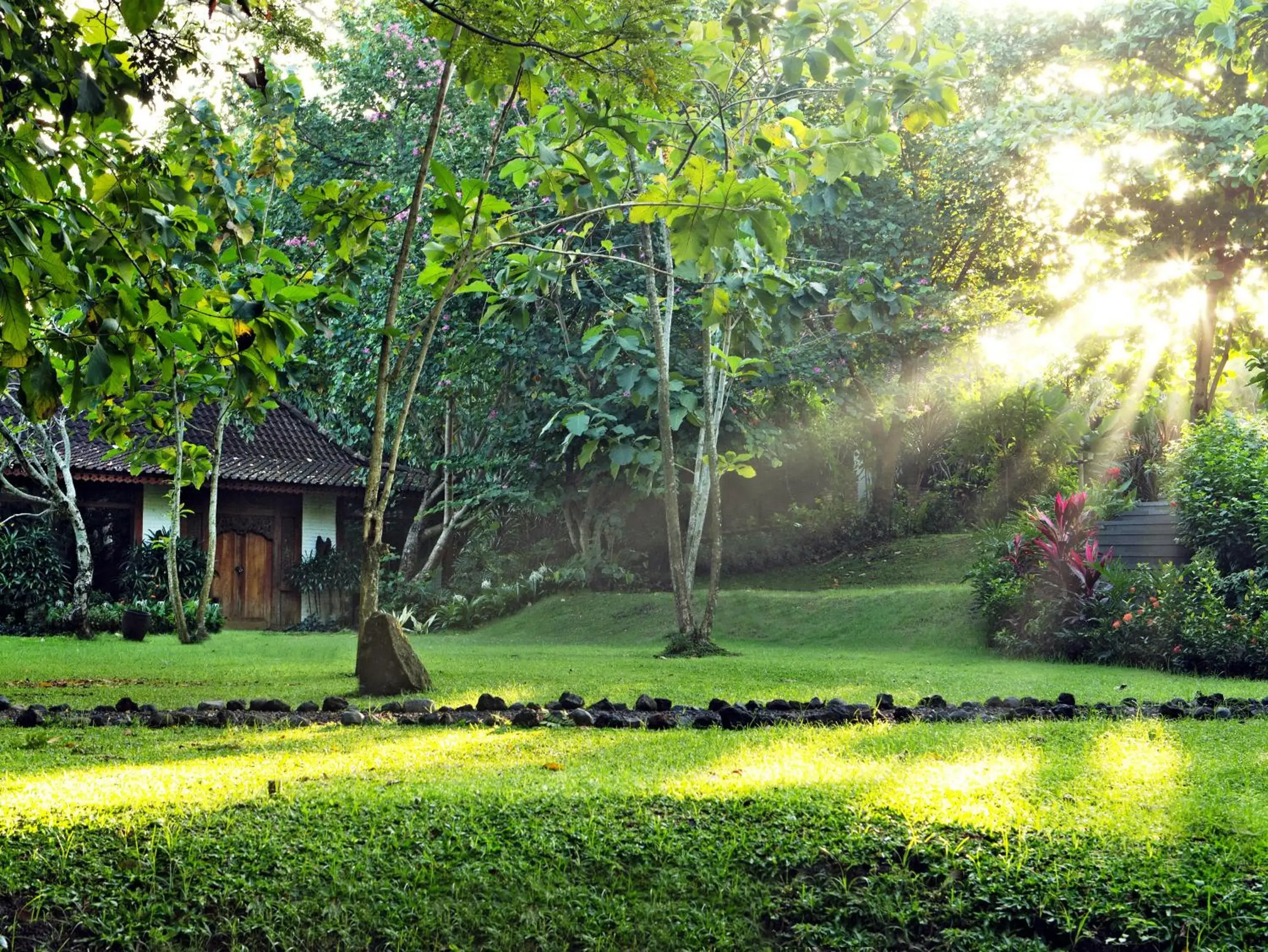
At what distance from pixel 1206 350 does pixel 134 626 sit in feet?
50.9

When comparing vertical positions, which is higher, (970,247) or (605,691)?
(970,247)

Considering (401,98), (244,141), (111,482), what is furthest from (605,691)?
(244,141)

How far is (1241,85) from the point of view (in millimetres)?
16141

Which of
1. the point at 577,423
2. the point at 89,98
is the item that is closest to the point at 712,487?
the point at 577,423

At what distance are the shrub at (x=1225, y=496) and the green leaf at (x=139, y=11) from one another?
9.45 m

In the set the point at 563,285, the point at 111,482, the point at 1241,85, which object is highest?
the point at 1241,85

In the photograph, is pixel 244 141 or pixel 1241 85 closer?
pixel 1241 85

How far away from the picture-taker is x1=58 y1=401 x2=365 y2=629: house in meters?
17.1

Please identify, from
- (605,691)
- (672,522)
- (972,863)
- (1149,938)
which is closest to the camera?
(1149,938)

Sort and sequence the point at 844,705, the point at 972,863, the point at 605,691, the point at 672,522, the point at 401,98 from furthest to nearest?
the point at 401,98
the point at 672,522
the point at 605,691
the point at 844,705
the point at 972,863

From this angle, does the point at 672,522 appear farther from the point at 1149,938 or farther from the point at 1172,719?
the point at 1149,938

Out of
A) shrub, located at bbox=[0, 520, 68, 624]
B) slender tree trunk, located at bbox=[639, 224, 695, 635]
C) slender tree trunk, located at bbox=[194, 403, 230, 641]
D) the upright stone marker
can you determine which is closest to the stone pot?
slender tree trunk, located at bbox=[194, 403, 230, 641]

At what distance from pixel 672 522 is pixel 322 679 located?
374 centimetres

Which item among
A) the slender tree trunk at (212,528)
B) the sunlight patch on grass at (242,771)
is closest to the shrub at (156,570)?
the slender tree trunk at (212,528)
